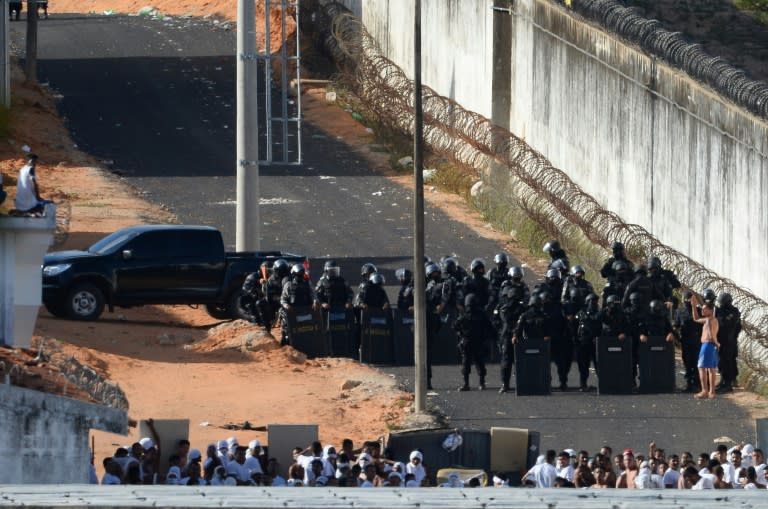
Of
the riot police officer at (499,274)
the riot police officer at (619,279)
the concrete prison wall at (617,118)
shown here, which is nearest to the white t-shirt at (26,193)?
the riot police officer at (499,274)

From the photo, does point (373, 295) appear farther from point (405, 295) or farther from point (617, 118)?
point (617, 118)

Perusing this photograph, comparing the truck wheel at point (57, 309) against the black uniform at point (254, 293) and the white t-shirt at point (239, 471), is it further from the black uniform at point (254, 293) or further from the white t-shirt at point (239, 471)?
the white t-shirt at point (239, 471)

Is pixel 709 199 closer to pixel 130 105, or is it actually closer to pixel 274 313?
pixel 274 313

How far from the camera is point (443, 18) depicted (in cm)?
3994

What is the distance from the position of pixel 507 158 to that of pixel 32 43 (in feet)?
45.7

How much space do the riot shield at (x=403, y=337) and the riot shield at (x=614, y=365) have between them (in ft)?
9.05

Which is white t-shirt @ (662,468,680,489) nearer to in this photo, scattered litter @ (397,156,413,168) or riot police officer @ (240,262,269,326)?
riot police officer @ (240,262,269,326)

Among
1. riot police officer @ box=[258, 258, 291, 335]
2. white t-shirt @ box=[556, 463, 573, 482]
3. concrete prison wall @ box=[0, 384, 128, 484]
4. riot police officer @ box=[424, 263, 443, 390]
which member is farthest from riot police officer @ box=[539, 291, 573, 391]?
concrete prison wall @ box=[0, 384, 128, 484]

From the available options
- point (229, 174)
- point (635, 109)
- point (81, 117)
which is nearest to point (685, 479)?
point (635, 109)

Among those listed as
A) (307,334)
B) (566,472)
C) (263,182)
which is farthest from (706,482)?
(263,182)

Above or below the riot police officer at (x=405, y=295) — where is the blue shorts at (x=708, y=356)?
below

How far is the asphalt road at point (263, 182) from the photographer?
22391 millimetres

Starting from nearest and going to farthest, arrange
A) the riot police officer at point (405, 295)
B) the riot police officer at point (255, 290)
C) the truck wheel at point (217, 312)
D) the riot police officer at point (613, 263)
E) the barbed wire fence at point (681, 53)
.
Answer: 1. the riot police officer at point (613, 263)
2. the riot police officer at point (405, 295)
3. the barbed wire fence at point (681, 53)
4. the riot police officer at point (255, 290)
5. the truck wheel at point (217, 312)

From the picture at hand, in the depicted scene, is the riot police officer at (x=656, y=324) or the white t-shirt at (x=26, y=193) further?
the riot police officer at (x=656, y=324)
